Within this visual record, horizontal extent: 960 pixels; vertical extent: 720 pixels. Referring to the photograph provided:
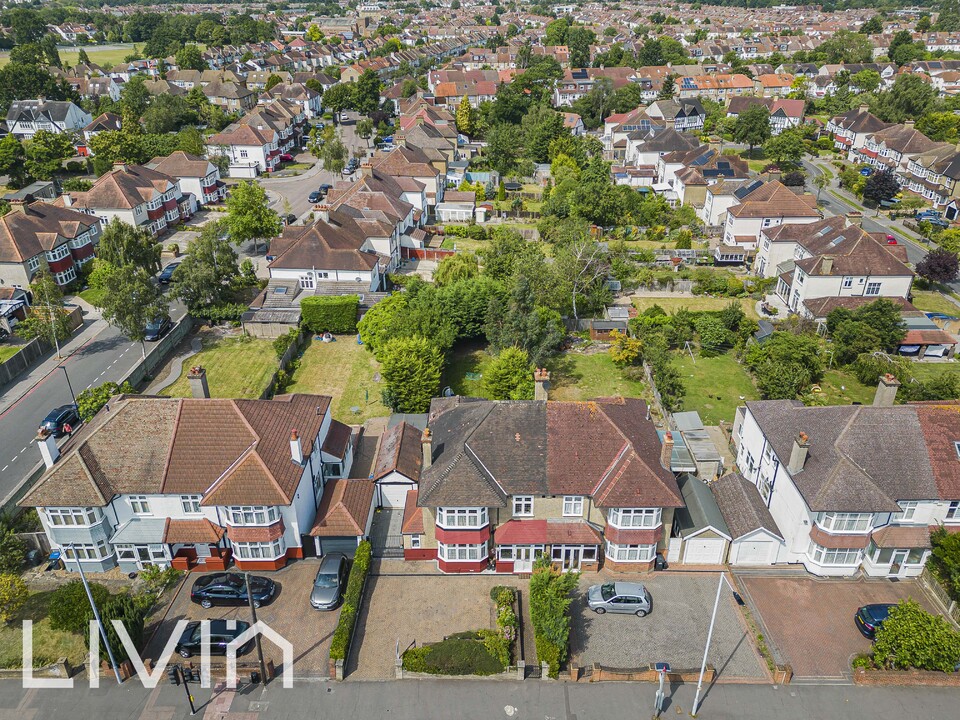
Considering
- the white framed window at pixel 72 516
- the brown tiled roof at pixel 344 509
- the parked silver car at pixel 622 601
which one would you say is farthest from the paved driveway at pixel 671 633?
the white framed window at pixel 72 516

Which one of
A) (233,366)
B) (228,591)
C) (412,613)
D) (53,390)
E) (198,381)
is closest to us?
(412,613)

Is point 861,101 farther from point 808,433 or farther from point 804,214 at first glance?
point 808,433

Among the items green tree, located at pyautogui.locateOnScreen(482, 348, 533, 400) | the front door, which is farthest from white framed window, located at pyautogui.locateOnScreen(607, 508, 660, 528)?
green tree, located at pyautogui.locateOnScreen(482, 348, 533, 400)

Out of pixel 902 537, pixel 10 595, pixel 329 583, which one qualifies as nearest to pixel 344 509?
pixel 329 583

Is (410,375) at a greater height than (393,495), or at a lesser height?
greater

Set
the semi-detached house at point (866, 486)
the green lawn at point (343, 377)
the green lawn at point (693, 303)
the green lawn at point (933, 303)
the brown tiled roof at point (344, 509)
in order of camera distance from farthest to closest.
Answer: the green lawn at point (693, 303) < the green lawn at point (933, 303) < the green lawn at point (343, 377) < the brown tiled roof at point (344, 509) < the semi-detached house at point (866, 486)

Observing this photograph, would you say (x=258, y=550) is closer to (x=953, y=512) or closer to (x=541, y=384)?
(x=541, y=384)

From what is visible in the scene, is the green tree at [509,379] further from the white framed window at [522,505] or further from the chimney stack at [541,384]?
the white framed window at [522,505]
